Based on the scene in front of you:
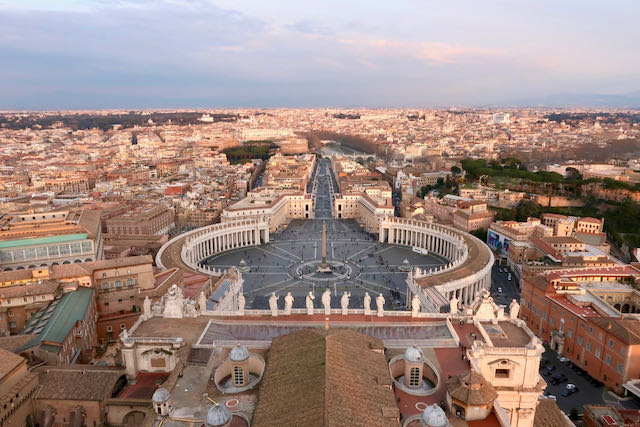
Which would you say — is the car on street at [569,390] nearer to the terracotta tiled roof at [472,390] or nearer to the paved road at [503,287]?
the paved road at [503,287]

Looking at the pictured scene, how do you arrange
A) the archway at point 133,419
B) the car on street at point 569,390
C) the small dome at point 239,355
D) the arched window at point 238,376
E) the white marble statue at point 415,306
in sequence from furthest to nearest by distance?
the car on street at point 569,390 → the white marble statue at point 415,306 → the archway at point 133,419 → the arched window at point 238,376 → the small dome at point 239,355

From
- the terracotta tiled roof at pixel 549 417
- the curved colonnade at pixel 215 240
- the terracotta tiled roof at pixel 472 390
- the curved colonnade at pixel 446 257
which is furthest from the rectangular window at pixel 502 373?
the curved colonnade at pixel 215 240

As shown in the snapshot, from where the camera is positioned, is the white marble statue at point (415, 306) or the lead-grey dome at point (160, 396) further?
the white marble statue at point (415, 306)

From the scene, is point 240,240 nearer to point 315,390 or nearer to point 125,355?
point 125,355

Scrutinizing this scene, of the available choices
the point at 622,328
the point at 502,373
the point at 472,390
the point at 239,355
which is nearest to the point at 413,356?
the point at 472,390

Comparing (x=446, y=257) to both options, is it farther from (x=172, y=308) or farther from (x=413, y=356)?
(x=172, y=308)

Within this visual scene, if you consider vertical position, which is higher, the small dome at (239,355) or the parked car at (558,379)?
the small dome at (239,355)

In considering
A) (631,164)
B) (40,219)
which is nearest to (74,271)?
(40,219)

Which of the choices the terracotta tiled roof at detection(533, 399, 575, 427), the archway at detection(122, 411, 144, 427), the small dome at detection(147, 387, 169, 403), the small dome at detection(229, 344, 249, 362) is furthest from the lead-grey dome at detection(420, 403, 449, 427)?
the archway at detection(122, 411, 144, 427)
